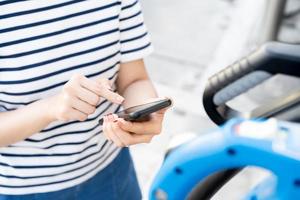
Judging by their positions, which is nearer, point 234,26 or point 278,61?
point 278,61

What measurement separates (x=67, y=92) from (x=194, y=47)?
79.5 inches

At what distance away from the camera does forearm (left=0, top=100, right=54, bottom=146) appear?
2.47 ft

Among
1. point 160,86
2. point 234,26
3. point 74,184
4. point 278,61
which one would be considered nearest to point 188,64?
point 160,86

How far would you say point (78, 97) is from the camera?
691mm

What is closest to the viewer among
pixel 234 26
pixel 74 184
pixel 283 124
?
pixel 283 124

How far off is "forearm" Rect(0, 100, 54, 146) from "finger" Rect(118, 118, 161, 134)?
0.41 feet

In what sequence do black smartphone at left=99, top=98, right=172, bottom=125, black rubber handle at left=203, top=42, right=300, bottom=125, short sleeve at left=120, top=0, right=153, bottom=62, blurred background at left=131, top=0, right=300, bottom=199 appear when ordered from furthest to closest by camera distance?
1. blurred background at left=131, top=0, right=300, bottom=199
2. short sleeve at left=120, top=0, right=153, bottom=62
3. black smartphone at left=99, top=98, right=172, bottom=125
4. black rubber handle at left=203, top=42, right=300, bottom=125

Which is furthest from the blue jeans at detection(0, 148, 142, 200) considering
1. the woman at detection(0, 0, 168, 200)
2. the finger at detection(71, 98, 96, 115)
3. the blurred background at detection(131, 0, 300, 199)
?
the blurred background at detection(131, 0, 300, 199)

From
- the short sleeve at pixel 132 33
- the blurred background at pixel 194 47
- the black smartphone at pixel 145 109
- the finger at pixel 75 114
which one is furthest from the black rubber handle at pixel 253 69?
the blurred background at pixel 194 47

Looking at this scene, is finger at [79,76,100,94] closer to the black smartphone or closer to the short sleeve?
the black smartphone

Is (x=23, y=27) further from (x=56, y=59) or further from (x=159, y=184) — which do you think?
(x=159, y=184)

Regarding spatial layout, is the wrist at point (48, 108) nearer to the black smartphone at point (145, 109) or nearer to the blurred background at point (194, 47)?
the black smartphone at point (145, 109)

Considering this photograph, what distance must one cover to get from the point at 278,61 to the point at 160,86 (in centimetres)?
185

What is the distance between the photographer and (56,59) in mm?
793
